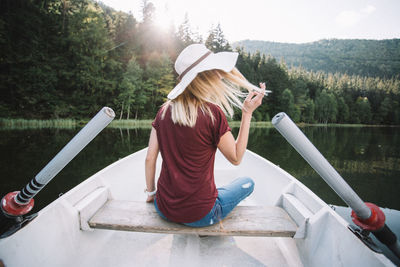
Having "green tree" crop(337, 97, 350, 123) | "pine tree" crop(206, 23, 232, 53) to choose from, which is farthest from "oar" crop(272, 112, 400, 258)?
"green tree" crop(337, 97, 350, 123)

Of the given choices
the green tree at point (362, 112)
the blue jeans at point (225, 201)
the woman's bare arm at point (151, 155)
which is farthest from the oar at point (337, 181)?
the green tree at point (362, 112)

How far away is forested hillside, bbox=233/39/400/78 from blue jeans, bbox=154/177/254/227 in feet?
385

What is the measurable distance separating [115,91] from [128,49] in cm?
665

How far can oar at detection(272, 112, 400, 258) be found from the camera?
963mm

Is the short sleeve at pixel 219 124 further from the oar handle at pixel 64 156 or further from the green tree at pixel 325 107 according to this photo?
the green tree at pixel 325 107

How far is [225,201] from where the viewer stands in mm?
1368

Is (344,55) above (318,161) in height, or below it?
above

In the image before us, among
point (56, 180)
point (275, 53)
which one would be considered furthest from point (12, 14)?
point (275, 53)

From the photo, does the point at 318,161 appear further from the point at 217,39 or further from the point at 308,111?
the point at 308,111

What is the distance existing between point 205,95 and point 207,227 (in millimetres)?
789

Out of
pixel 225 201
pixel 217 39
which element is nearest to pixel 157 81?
pixel 217 39

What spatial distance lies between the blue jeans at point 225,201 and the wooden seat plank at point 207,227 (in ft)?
0.14

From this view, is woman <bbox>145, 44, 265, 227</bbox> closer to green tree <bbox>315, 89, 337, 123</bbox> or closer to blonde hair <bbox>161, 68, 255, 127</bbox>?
blonde hair <bbox>161, 68, 255, 127</bbox>

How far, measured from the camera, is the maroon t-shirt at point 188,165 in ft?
3.65
